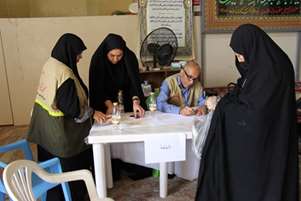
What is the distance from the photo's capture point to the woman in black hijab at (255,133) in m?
1.51

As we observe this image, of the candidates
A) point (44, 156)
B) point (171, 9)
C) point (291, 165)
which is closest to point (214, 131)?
point (291, 165)

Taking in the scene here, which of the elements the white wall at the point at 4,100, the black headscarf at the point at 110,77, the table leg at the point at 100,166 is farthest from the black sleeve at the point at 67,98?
the white wall at the point at 4,100

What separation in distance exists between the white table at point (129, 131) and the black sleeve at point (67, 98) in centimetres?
19

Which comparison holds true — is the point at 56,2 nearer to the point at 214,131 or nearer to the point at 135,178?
the point at 135,178

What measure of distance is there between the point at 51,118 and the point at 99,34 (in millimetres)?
2295

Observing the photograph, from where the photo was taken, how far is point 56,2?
190 inches

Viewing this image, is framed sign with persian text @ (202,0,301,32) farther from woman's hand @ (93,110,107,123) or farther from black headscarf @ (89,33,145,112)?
woman's hand @ (93,110,107,123)

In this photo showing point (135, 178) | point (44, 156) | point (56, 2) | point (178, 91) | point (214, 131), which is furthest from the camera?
point (56, 2)

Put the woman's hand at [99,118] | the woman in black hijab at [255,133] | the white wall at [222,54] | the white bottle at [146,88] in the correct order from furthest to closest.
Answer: the white wall at [222,54] < the white bottle at [146,88] < the woman's hand at [99,118] < the woman in black hijab at [255,133]

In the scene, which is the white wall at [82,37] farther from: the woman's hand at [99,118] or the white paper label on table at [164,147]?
the white paper label on table at [164,147]

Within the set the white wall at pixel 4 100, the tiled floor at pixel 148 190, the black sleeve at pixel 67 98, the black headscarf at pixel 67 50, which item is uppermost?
the black headscarf at pixel 67 50

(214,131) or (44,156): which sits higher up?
(214,131)

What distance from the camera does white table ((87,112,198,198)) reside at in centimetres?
183

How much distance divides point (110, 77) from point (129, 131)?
67 cm
